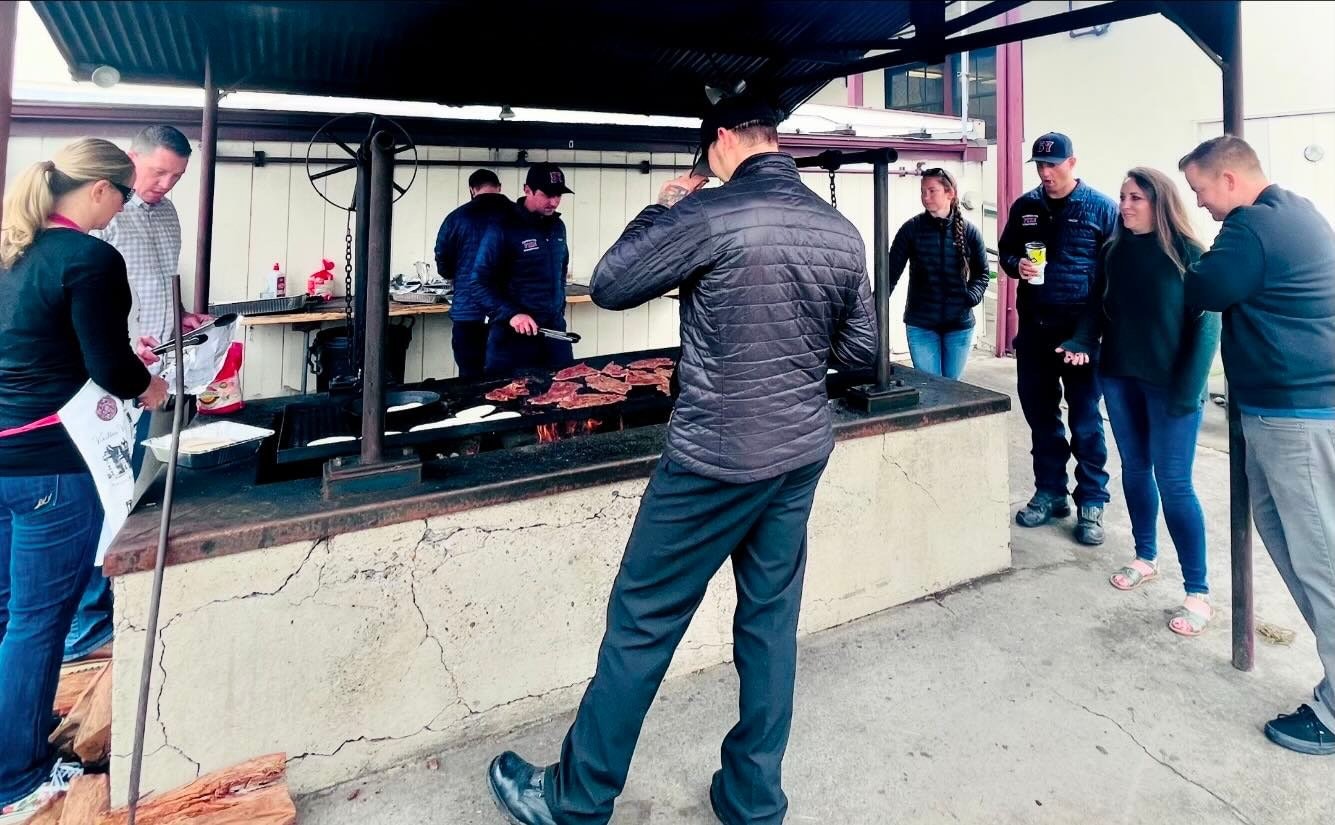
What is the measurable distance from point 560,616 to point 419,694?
1.73ft

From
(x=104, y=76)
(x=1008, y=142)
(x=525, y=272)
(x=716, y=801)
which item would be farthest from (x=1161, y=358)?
(x=1008, y=142)

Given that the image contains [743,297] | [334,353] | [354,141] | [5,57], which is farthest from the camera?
[334,353]

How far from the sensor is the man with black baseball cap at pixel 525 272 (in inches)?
183

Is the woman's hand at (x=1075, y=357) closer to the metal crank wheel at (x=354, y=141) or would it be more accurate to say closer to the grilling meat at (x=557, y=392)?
the grilling meat at (x=557, y=392)

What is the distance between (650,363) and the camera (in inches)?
167

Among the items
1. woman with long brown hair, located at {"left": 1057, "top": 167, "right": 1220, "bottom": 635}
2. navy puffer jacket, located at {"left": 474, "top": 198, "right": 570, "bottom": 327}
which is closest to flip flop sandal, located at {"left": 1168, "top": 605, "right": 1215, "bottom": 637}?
woman with long brown hair, located at {"left": 1057, "top": 167, "right": 1220, "bottom": 635}

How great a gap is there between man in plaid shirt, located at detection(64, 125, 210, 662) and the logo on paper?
0.86m

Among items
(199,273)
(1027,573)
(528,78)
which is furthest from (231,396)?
(1027,573)

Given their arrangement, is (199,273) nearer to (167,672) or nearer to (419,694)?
(167,672)

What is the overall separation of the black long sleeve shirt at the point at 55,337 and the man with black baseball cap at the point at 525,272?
7.91 ft

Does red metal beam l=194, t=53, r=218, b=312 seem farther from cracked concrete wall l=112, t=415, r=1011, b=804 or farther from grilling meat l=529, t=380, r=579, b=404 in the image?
cracked concrete wall l=112, t=415, r=1011, b=804

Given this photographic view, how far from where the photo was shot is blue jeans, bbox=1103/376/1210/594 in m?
3.32

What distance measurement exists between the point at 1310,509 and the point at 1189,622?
0.98 meters

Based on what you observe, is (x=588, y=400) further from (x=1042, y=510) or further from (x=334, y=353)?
(x=334, y=353)
